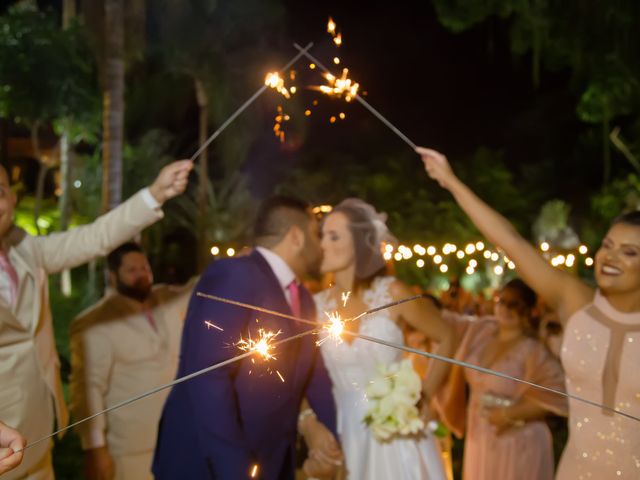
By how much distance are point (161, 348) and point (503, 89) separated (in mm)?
29403

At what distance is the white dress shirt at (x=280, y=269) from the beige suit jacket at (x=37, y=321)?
618 mm

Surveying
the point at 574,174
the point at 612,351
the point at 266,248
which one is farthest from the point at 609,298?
the point at 574,174

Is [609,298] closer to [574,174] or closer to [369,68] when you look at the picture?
[369,68]

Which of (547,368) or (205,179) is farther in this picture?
(205,179)

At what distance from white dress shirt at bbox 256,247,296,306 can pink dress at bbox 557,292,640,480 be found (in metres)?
A: 1.18

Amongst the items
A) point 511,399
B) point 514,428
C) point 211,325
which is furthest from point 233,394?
point 514,428

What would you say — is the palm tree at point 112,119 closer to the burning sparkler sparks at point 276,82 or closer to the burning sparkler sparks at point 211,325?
the burning sparkler sparks at point 276,82

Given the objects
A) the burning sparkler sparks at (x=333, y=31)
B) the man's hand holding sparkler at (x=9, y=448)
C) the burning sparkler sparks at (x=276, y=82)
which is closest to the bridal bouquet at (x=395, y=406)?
the burning sparkler sparks at (x=276, y=82)

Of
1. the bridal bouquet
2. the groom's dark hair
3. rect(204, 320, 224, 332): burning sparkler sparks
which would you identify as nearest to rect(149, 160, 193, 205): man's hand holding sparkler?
the groom's dark hair

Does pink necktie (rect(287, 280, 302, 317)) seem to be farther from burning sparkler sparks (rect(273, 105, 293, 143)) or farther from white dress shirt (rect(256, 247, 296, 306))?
burning sparkler sparks (rect(273, 105, 293, 143))

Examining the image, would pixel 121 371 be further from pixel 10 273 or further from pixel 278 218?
pixel 278 218

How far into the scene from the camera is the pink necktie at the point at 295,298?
3.80 meters

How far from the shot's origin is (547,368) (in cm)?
529

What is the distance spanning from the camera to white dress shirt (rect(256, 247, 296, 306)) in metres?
3.76
